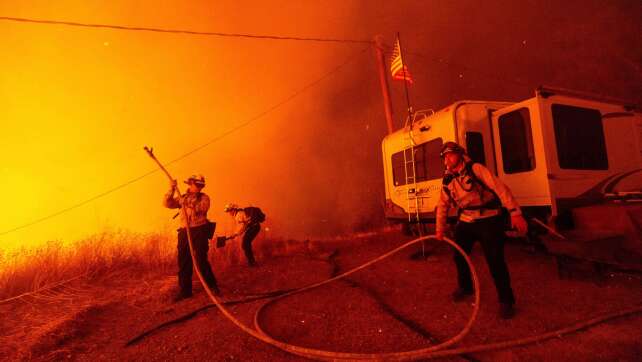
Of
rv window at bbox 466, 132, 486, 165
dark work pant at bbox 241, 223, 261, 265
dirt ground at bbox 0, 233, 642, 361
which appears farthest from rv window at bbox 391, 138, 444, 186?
dark work pant at bbox 241, 223, 261, 265

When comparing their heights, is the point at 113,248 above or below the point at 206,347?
above

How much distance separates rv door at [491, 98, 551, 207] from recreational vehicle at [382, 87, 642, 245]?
17 millimetres

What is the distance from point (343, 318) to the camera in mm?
3734

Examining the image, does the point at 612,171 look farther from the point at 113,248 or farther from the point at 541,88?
the point at 113,248

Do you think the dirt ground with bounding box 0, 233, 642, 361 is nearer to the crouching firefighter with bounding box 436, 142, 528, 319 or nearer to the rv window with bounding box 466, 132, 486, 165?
the crouching firefighter with bounding box 436, 142, 528, 319

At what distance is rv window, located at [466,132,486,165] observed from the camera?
18.7ft

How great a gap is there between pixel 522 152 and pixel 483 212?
2.88 metres

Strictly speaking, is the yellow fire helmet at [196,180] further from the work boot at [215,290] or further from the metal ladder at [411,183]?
the metal ladder at [411,183]

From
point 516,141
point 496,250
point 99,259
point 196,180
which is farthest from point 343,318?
point 99,259

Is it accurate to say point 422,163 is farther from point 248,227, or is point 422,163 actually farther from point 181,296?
point 181,296

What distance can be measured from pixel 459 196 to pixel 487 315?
4.92 feet

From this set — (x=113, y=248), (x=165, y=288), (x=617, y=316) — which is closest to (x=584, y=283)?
(x=617, y=316)

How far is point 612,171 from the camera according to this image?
5766 mm

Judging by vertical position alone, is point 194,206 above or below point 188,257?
above
